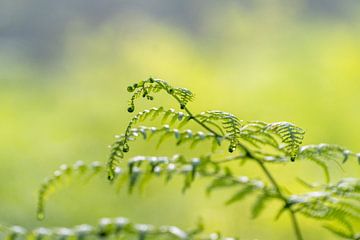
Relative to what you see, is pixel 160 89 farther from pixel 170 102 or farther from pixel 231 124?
pixel 170 102

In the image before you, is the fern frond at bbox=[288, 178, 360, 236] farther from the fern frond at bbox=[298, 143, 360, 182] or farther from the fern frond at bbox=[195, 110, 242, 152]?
the fern frond at bbox=[195, 110, 242, 152]

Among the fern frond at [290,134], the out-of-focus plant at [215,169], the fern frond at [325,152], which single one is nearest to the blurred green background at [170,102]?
the out-of-focus plant at [215,169]

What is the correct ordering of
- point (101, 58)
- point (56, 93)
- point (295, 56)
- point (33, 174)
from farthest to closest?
point (101, 58)
point (295, 56)
point (56, 93)
point (33, 174)

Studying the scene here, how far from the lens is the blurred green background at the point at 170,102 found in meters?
3.91

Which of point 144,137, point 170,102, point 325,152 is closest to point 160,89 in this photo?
point 144,137

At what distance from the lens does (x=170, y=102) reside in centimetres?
491

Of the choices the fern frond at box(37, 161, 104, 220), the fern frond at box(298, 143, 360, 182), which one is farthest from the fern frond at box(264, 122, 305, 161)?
the fern frond at box(37, 161, 104, 220)

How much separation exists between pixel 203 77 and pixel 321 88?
81 centimetres

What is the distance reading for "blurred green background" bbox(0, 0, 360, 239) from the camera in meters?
3.91

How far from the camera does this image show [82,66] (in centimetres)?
766

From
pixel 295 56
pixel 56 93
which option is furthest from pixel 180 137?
pixel 295 56

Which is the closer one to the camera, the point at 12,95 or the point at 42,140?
the point at 42,140

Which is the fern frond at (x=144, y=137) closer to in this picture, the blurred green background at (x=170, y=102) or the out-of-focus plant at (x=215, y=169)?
the out-of-focus plant at (x=215, y=169)

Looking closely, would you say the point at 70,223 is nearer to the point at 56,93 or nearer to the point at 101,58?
the point at 56,93
